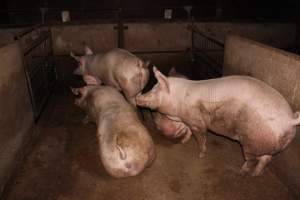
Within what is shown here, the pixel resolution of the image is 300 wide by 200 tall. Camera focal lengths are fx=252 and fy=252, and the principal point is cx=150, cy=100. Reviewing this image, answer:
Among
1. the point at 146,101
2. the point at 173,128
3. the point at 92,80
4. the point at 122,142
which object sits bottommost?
the point at 173,128

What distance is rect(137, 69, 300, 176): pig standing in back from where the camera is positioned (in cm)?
266

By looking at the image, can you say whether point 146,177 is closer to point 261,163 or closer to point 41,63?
point 261,163

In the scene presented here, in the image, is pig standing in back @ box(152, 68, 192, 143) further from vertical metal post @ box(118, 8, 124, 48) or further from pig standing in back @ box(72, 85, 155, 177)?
vertical metal post @ box(118, 8, 124, 48)

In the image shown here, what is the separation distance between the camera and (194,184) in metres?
3.10

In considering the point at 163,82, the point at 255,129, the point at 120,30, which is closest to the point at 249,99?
the point at 255,129

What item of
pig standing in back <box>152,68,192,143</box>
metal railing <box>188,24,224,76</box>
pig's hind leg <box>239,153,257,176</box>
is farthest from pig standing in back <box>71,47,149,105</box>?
metal railing <box>188,24,224,76</box>

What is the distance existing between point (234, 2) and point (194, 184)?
991cm

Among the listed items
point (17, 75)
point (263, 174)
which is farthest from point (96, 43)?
point (263, 174)

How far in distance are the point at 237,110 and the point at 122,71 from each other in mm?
2056

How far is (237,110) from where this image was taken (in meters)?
2.90

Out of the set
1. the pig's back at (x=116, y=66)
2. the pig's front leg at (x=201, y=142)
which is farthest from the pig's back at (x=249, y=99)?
the pig's back at (x=116, y=66)

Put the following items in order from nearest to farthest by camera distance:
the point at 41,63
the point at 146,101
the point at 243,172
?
the point at 243,172
the point at 146,101
the point at 41,63

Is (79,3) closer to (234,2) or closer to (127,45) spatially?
(127,45)

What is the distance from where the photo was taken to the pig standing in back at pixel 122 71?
162 inches
